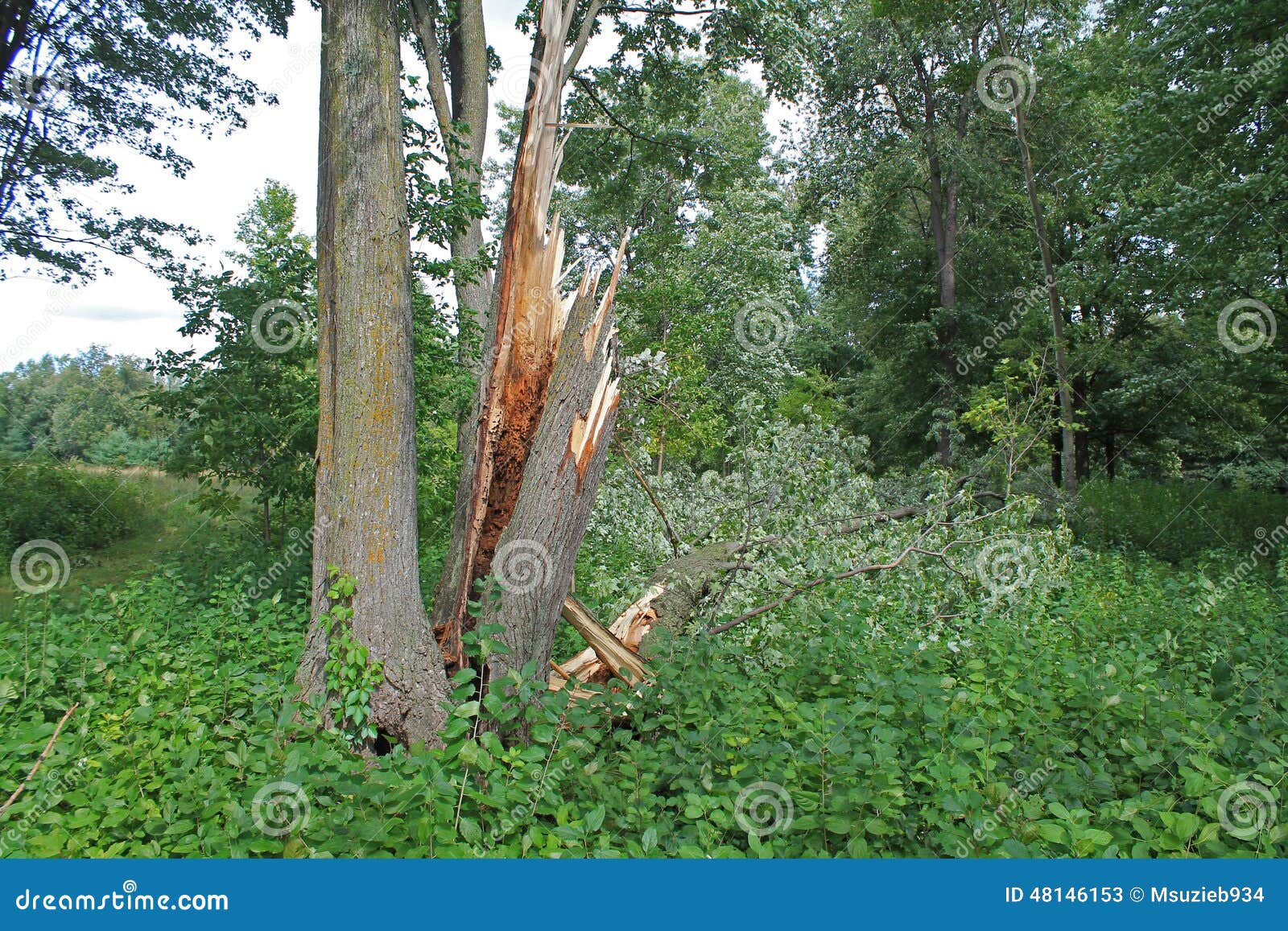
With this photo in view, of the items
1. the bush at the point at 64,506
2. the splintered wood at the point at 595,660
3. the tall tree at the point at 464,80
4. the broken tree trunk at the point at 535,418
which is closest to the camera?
the broken tree trunk at the point at 535,418

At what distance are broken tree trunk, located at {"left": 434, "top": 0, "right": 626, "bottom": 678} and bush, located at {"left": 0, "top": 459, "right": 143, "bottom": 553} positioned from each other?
30.8 ft

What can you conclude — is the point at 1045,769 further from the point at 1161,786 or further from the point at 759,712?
the point at 759,712

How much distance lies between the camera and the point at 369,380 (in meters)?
3.76

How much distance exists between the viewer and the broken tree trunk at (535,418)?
3.86 m

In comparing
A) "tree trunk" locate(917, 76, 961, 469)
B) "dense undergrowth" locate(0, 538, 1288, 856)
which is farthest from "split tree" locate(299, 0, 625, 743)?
"tree trunk" locate(917, 76, 961, 469)

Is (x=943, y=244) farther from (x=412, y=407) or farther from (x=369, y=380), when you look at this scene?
(x=369, y=380)

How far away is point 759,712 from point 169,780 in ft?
8.11

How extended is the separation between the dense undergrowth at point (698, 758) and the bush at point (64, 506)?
783cm

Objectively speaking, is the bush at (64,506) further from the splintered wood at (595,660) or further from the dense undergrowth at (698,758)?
the splintered wood at (595,660)

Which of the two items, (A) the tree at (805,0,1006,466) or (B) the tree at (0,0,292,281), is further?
(A) the tree at (805,0,1006,466)

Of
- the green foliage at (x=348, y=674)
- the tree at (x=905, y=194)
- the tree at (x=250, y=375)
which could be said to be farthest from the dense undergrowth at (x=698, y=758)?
the tree at (x=905, y=194)

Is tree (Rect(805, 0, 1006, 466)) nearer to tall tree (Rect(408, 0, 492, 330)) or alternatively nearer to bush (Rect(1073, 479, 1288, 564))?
bush (Rect(1073, 479, 1288, 564))

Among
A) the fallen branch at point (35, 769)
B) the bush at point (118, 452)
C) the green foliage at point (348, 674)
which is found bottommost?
the fallen branch at point (35, 769)

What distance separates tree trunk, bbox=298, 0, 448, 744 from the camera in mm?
3584
